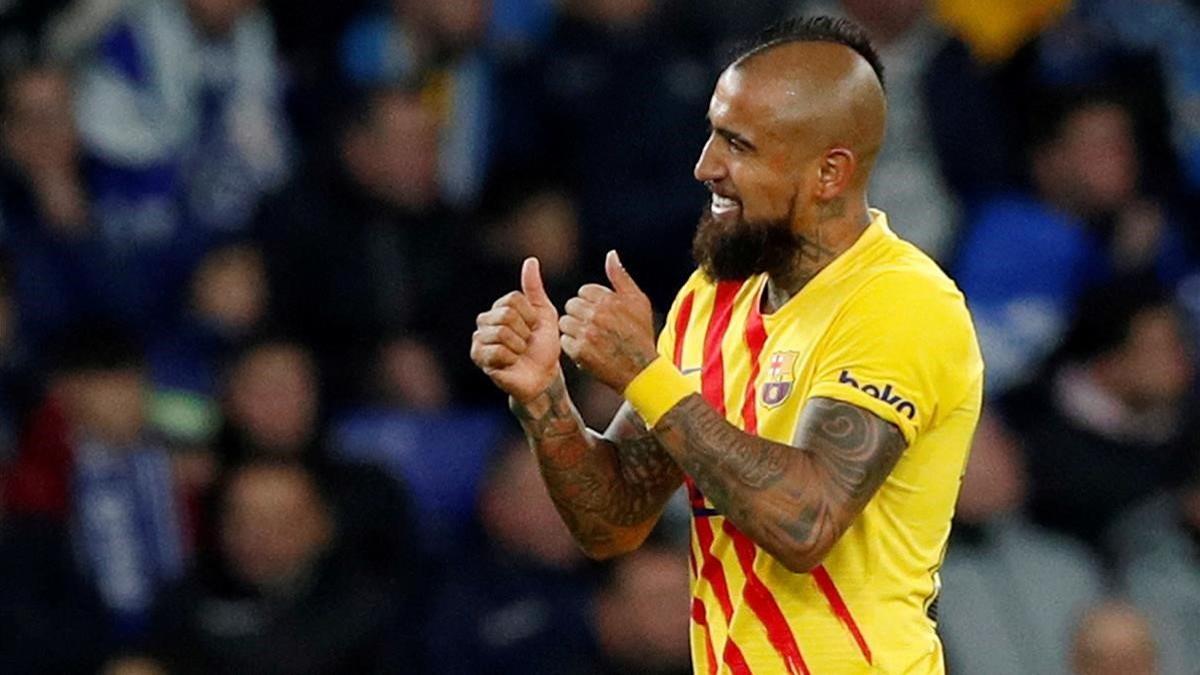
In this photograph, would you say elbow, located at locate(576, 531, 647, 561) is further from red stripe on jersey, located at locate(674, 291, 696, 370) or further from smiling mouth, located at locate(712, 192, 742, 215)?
smiling mouth, located at locate(712, 192, 742, 215)

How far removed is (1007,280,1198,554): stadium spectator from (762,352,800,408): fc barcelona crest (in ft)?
13.3

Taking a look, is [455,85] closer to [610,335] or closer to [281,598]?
[281,598]

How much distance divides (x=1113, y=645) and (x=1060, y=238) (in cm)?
190

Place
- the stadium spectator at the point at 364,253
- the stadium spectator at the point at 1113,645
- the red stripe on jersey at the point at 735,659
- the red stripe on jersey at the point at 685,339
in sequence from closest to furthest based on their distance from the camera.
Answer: the red stripe on jersey at the point at 735,659 → the red stripe on jersey at the point at 685,339 → the stadium spectator at the point at 1113,645 → the stadium spectator at the point at 364,253

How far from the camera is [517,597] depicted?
769cm

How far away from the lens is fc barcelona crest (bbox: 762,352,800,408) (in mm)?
4387

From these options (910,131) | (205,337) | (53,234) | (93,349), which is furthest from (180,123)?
(910,131)

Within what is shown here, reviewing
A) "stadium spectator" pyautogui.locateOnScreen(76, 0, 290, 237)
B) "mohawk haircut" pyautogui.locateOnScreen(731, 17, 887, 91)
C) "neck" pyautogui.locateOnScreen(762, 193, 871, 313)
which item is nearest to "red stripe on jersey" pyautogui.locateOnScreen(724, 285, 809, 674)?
"neck" pyautogui.locateOnScreen(762, 193, 871, 313)

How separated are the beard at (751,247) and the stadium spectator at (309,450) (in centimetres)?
345

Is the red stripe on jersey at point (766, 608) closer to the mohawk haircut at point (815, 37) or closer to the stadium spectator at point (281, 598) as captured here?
the mohawk haircut at point (815, 37)

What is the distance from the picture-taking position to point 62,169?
8461 mm

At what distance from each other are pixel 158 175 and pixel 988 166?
2909 millimetres

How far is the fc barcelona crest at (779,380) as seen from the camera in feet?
14.4

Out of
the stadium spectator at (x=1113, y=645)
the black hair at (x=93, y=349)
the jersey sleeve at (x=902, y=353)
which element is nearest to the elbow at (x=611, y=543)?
the jersey sleeve at (x=902, y=353)
